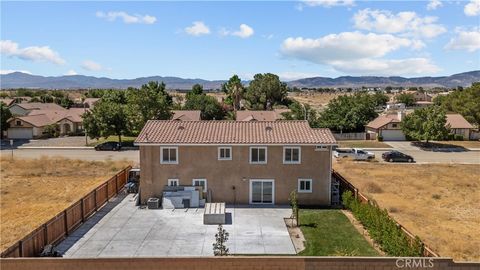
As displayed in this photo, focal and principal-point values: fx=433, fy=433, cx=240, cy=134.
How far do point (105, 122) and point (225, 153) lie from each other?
33624 mm

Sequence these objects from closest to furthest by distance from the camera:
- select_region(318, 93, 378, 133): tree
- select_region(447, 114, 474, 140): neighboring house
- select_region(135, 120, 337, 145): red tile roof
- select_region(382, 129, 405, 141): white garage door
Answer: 1. select_region(135, 120, 337, 145): red tile roof
2. select_region(382, 129, 405, 141): white garage door
3. select_region(447, 114, 474, 140): neighboring house
4. select_region(318, 93, 378, 133): tree

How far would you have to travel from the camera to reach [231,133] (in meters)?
29.0

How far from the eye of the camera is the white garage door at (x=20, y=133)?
6669 centimetres

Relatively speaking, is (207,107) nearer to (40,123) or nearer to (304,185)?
(40,123)

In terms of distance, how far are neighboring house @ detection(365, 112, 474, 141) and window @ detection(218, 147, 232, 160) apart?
43.0 metres

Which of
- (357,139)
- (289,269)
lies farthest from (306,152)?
(357,139)

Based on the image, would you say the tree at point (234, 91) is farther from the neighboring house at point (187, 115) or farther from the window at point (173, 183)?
the window at point (173, 183)

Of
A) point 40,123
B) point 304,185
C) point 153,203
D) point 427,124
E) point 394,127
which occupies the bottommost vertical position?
point 153,203

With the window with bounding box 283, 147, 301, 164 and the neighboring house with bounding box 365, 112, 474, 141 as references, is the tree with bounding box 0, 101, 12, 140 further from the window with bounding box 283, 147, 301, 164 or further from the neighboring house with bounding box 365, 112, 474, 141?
the neighboring house with bounding box 365, 112, 474, 141

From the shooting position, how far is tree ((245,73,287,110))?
99.5 metres

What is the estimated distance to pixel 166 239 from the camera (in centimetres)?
2158

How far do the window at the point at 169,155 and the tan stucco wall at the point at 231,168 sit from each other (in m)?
0.21

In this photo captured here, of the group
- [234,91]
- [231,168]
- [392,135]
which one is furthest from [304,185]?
[234,91]

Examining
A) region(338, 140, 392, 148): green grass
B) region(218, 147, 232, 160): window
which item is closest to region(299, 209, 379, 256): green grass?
region(218, 147, 232, 160): window
